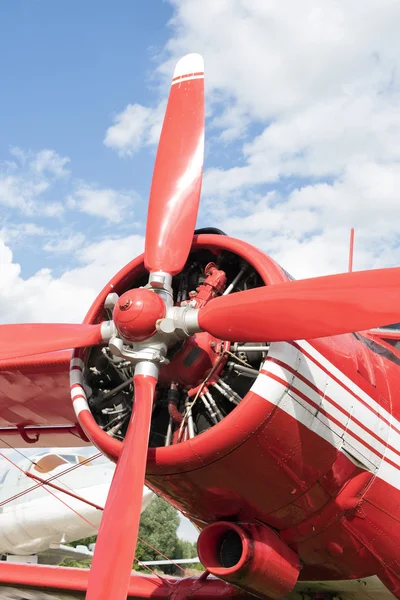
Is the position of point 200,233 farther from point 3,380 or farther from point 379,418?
point 3,380

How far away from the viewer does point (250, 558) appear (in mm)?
5406

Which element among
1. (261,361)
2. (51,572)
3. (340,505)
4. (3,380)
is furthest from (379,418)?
(51,572)

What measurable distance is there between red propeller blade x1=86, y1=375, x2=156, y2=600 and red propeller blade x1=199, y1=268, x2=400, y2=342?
0.77m

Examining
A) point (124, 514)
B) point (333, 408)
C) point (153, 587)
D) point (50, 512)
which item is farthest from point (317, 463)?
point (50, 512)

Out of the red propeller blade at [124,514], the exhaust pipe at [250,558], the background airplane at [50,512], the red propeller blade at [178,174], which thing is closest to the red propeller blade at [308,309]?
the red propeller blade at [124,514]

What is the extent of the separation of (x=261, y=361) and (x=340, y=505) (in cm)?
142

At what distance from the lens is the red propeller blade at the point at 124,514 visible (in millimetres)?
4434

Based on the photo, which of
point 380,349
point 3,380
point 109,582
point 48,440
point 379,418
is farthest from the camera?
point 48,440

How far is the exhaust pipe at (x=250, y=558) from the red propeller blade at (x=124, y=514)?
3.74 ft

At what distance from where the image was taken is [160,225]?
5992 mm

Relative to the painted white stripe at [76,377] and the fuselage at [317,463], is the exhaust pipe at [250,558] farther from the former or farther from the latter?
the painted white stripe at [76,377]

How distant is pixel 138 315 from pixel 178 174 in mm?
1869

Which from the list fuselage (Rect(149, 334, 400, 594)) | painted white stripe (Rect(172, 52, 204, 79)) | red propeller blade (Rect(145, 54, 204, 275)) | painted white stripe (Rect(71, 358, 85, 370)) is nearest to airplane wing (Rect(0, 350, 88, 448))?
painted white stripe (Rect(71, 358, 85, 370))

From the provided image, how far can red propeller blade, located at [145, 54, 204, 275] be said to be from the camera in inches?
229
